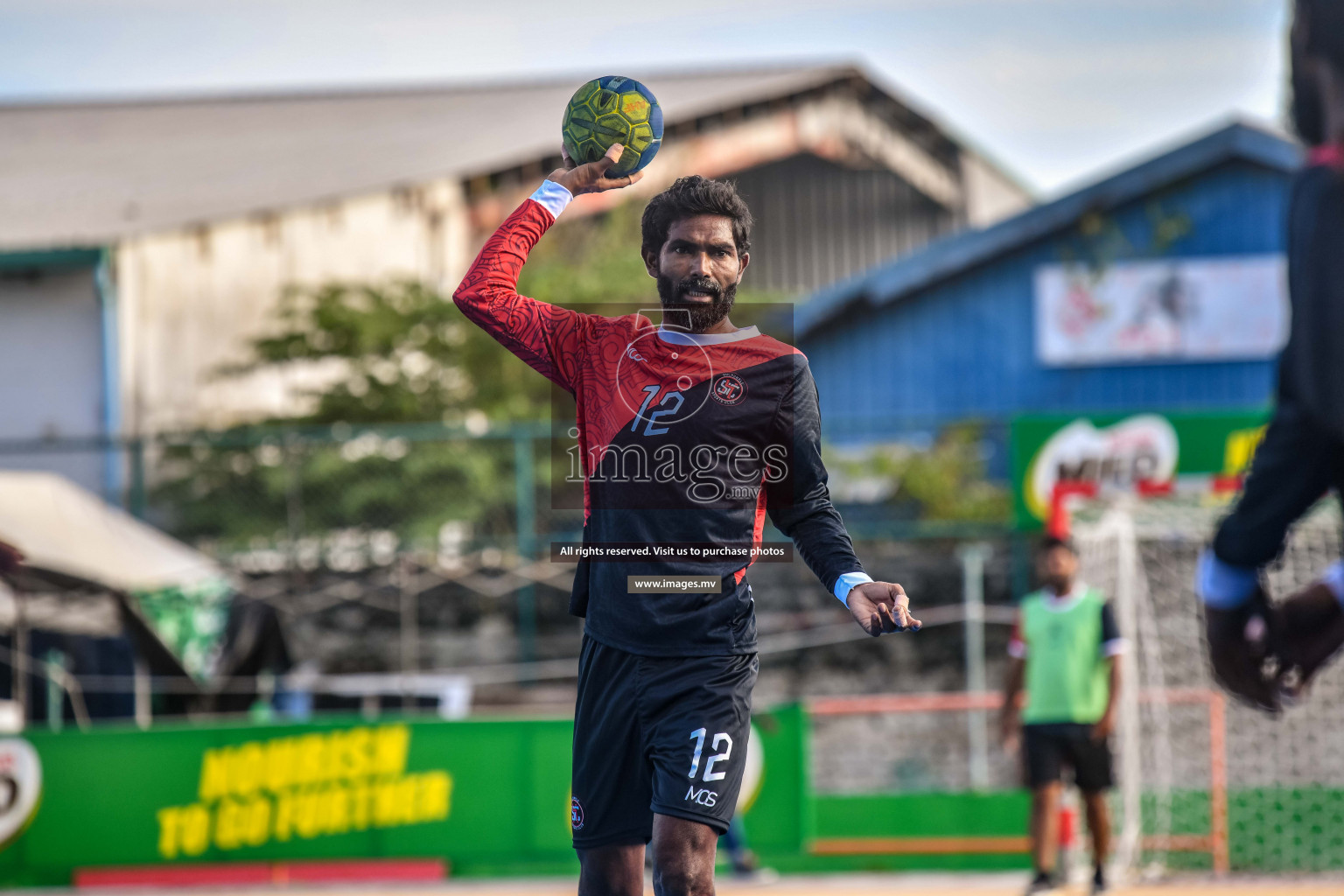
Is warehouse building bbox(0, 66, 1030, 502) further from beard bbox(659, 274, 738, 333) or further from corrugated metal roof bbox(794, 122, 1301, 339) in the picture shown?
beard bbox(659, 274, 738, 333)

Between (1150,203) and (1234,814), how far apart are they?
370 inches

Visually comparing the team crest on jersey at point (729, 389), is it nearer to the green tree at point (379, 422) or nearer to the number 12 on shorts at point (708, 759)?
the number 12 on shorts at point (708, 759)

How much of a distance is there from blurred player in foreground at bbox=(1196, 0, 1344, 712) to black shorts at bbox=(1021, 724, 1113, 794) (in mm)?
6515

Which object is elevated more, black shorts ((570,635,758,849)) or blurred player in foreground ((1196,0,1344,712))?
blurred player in foreground ((1196,0,1344,712))

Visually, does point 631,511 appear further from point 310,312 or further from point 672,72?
point 672,72

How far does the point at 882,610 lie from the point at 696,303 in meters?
0.94

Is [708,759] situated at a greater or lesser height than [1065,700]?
greater

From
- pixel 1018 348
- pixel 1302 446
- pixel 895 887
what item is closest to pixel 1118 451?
pixel 895 887

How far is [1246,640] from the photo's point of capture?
2.93 meters

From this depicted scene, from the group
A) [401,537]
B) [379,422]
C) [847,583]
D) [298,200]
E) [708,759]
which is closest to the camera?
[847,583]

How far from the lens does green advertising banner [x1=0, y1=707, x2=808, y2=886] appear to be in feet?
34.9

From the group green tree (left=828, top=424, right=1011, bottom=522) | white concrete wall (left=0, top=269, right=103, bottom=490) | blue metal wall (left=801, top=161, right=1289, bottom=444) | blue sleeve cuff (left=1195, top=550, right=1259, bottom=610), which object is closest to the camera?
blue sleeve cuff (left=1195, top=550, right=1259, bottom=610)

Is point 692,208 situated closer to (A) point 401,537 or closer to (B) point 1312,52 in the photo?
(B) point 1312,52

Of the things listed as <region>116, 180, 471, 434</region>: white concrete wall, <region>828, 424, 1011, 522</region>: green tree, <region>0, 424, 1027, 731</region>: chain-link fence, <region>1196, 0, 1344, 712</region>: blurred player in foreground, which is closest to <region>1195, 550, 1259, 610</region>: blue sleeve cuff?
<region>1196, 0, 1344, 712</region>: blurred player in foreground
